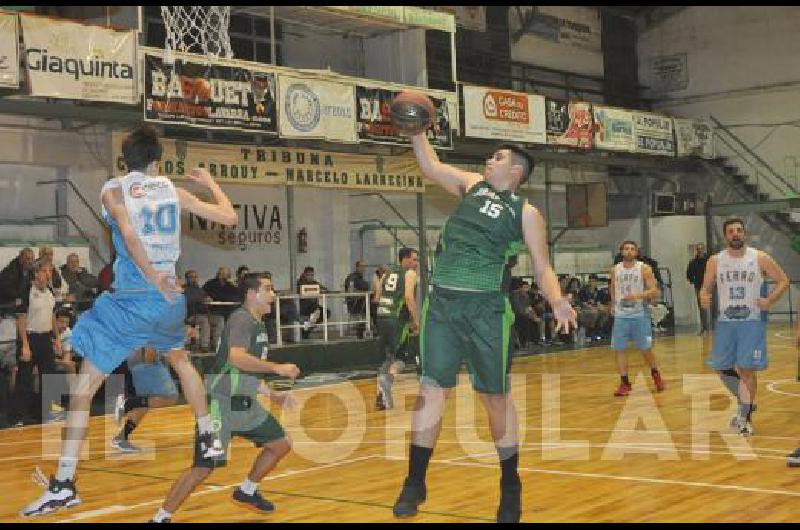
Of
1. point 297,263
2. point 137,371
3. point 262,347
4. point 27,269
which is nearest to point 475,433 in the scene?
point 137,371

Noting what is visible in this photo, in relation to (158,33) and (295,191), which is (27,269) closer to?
(158,33)

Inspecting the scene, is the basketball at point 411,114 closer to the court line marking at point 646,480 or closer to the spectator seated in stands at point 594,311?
the court line marking at point 646,480

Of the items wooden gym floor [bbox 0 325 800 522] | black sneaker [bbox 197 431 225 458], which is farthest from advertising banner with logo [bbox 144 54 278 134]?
black sneaker [bbox 197 431 225 458]

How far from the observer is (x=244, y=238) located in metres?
21.8

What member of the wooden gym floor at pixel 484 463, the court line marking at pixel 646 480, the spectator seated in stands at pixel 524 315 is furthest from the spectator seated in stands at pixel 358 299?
the court line marking at pixel 646 480

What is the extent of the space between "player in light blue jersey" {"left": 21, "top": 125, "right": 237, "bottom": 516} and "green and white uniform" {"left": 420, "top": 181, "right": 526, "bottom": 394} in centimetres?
136

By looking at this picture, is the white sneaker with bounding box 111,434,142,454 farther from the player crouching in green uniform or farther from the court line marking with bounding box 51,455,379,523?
the player crouching in green uniform

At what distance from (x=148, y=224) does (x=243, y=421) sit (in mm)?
1351

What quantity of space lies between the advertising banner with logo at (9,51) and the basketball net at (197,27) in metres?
3.08

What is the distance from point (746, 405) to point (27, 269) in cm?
946

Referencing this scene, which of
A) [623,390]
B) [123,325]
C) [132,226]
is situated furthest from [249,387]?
[623,390]

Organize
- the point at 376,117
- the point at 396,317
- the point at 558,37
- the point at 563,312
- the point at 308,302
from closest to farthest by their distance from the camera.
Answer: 1. the point at 563,312
2. the point at 396,317
3. the point at 308,302
4. the point at 376,117
5. the point at 558,37

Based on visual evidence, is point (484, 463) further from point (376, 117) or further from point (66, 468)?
point (376, 117)
